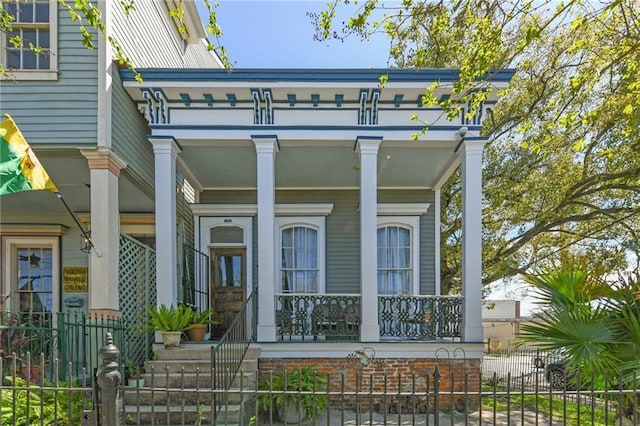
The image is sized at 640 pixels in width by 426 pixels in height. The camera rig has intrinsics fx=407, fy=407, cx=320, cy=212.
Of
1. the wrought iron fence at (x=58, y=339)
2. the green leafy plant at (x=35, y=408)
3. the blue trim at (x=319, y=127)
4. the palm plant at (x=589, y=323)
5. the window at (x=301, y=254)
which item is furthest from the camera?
the window at (x=301, y=254)

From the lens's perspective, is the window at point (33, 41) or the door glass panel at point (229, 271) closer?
the window at point (33, 41)

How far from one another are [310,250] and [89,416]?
6.98 m

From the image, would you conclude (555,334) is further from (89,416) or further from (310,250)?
(310,250)

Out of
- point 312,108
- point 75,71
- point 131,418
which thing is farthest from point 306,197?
point 131,418

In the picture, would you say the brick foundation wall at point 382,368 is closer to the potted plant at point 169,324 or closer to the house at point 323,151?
the house at point 323,151

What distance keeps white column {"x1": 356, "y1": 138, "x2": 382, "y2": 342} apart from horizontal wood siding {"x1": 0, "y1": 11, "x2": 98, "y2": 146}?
4350mm

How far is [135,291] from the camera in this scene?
7.28 m

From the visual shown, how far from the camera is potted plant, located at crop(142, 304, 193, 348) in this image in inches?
248

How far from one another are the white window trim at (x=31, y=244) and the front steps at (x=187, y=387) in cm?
408

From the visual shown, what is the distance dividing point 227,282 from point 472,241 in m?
5.72

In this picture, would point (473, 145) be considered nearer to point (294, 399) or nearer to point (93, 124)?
point (294, 399)

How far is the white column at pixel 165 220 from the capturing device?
6.75 metres

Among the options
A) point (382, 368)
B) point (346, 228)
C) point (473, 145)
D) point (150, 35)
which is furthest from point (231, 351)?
point (150, 35)

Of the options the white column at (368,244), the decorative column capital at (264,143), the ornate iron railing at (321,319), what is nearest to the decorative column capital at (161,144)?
the decorative column capital at (264,143)
